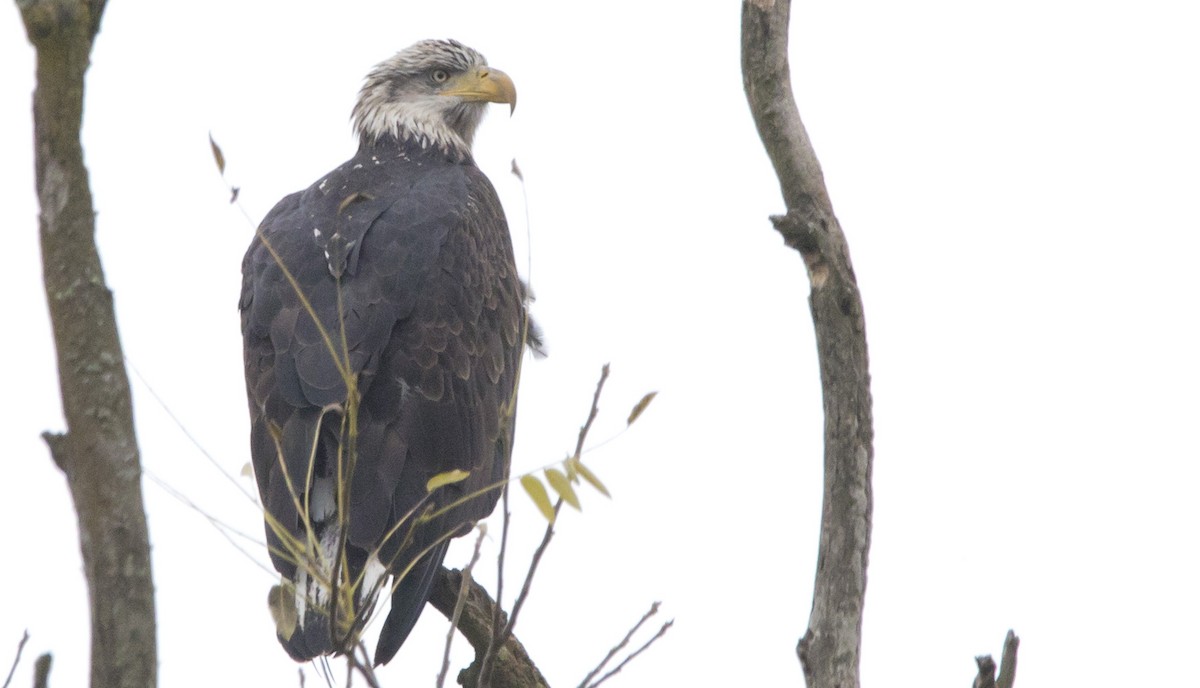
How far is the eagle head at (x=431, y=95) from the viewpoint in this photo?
7.43 metres

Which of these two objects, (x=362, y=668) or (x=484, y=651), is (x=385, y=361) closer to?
(x=484, y=651)

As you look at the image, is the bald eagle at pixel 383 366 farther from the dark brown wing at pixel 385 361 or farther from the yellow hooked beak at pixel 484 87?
the yellow hooked beak at pixel 484 87


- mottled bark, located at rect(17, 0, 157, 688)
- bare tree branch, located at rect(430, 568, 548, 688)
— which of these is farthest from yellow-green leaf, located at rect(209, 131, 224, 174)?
bare tree branch, located at rect(430, 568, 548, 688)

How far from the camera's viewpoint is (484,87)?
24.8 feet

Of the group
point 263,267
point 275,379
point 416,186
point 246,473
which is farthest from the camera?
point 416,186

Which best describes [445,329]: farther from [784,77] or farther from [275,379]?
[784,77]

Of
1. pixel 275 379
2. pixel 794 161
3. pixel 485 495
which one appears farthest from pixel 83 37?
pixel 485 495

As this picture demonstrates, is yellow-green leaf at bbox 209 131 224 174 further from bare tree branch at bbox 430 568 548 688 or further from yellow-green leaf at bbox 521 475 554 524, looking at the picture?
bare tree branch at bbox 430 568 548 688

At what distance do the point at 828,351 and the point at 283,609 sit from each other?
165 centimetres

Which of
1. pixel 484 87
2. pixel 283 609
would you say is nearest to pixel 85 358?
pixel 283 609

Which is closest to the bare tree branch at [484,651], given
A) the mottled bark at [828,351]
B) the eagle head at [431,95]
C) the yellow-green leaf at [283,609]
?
the yellow-green leaf at [283,609]

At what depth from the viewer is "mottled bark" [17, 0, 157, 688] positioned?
247 cm

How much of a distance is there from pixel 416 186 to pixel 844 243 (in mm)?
2627

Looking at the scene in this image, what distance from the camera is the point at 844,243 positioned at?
4148 millimetres
